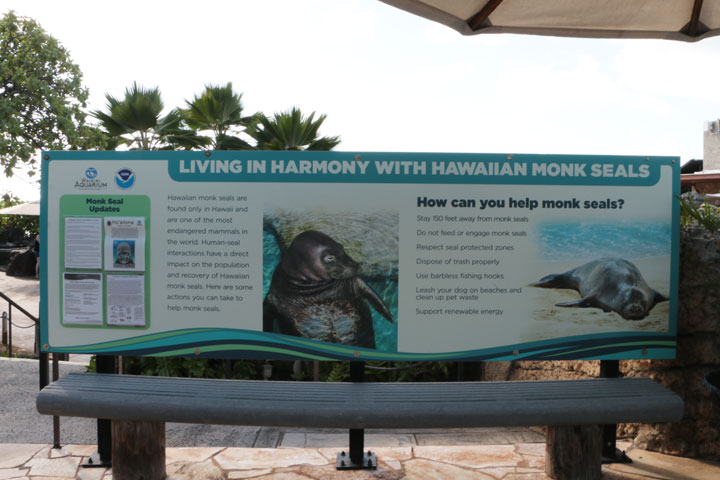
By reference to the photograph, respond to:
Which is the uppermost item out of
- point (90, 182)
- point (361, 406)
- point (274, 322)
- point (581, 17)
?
point (581, 17)

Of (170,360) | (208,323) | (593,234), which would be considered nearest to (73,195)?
(208,323)

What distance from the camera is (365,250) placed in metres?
3.62

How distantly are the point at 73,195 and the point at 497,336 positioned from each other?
2.70 m

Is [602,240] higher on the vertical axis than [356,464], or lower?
higher

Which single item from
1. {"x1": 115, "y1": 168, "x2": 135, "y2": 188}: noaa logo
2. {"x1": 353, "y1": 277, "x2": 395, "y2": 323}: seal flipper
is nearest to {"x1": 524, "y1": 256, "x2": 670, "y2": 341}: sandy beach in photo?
{"x1": 353, "y1": 277, "x2": 395, "y2": 323}: seal flipper

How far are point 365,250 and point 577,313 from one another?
133cm

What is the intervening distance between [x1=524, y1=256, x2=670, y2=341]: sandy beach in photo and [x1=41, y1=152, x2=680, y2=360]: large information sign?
1cm

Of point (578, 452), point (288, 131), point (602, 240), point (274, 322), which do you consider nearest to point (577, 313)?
point (602, 240)

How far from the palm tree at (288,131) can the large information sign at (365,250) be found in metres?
5.16

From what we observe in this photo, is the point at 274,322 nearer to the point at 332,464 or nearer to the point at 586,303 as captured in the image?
the point at 332,464

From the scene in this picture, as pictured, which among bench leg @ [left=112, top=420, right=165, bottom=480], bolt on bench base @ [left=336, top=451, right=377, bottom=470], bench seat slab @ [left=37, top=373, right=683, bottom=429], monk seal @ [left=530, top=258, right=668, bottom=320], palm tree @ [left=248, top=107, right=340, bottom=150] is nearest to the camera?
bench seat slab @ [left=37, top=373, right=683, bottom=429]

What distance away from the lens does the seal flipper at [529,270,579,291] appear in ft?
12.0

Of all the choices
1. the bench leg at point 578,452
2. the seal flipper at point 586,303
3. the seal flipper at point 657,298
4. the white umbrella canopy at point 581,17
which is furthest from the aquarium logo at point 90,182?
the seal flipper at point 657,298

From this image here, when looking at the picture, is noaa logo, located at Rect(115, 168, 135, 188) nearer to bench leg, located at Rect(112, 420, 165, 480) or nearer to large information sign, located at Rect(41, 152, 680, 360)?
large information sign, located at Rect(41, 152, 680, 360)
